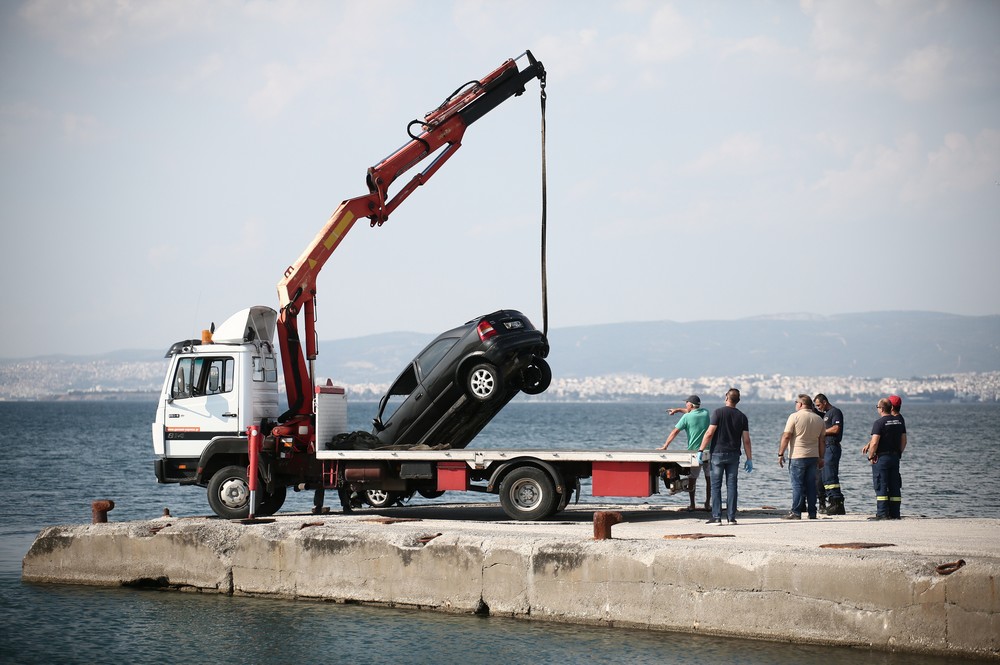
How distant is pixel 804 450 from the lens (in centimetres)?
1600

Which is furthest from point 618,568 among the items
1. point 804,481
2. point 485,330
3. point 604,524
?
point 485,330

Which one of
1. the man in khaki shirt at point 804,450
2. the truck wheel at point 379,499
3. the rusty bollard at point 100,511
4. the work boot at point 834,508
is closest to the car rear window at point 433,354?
the truck wheel at point 379,499

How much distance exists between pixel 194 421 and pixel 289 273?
273cm

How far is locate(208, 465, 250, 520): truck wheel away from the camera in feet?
56.5

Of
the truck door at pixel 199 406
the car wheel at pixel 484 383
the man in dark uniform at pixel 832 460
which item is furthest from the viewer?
the truck door at pixel 199 406

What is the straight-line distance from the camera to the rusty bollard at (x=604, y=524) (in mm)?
13172

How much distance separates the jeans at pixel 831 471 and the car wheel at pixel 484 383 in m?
4.97

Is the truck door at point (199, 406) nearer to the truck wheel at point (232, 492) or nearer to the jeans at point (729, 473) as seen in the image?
the truck wheel at point (232, 492)

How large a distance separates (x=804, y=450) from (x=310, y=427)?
24.5 feet

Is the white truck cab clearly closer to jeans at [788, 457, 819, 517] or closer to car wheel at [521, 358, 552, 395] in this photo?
car wheel at [521, 358, 552, 395]

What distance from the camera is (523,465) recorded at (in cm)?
1647

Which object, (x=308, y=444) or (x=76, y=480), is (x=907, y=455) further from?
(x=308, y=444)

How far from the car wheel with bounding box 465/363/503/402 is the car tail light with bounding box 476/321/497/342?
42 cm

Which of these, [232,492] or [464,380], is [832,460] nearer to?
[464,380]
